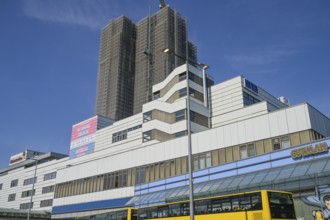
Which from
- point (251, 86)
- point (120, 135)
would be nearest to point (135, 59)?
point (120, 135)

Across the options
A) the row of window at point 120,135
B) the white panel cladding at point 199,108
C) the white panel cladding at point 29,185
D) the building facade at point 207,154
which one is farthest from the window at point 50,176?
the white panel cladding at point 199,108

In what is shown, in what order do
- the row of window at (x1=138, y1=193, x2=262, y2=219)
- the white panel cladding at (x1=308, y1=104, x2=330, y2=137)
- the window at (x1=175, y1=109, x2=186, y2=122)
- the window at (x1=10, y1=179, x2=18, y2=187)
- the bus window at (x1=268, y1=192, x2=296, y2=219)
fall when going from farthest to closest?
the window at (x1=10, y1=179, x2=18, y2=187) < the window at (x1=175, y1=109, x2=186, y2=122) < the white panel cladding at (x1=308, y1=104, x2=330, y2=137) < the row of window at (x1=138, y1=193, x2=262, y2=219) < the bus window at (x1=268, y1=192, x2=296, y2=219)

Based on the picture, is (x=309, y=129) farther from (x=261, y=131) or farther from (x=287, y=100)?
(x=287, y=100)

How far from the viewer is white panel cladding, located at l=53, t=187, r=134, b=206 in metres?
53.7

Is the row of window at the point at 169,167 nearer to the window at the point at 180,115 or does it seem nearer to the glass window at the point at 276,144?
the glass window at the point at 276,144

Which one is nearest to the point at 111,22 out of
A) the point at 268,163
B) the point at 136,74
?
the point at 136,74

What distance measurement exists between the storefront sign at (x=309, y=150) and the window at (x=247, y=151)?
23.4 feet

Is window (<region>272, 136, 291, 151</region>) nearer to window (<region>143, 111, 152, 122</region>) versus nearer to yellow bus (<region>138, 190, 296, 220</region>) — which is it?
yellow bus (<region>138, 190, 296, 220</region>)

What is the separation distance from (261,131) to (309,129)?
5.55 metres

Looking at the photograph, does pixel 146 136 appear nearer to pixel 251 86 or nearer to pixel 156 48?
pixel 251 86

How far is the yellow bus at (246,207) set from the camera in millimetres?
23219

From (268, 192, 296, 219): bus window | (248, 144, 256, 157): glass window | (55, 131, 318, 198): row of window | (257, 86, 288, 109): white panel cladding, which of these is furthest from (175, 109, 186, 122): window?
(268, 192, 296, 219): bus window

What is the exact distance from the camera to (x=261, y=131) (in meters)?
40.5

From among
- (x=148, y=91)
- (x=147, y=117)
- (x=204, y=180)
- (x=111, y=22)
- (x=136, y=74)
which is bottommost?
(x=204, y=180)
